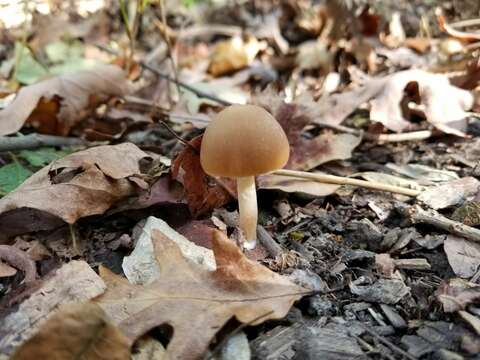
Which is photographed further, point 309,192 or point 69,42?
point 69,42

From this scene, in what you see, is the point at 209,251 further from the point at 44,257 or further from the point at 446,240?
the point at 446,240

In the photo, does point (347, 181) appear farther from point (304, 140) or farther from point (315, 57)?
point (315, 57)

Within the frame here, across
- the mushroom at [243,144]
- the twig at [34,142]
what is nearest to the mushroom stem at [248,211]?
the mushroom at [243,144]

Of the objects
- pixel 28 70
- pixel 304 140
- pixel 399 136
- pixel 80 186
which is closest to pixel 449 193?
pixel 399 136

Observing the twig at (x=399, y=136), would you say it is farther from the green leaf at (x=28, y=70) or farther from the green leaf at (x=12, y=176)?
the green leaf at (x=28, y=70)

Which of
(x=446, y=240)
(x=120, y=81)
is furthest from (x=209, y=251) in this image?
(x=120, y=81)
